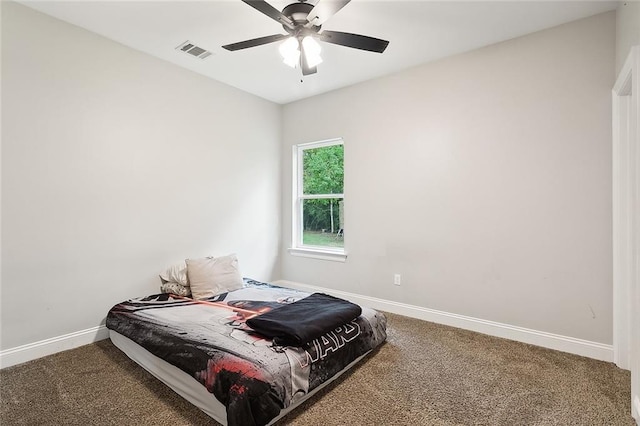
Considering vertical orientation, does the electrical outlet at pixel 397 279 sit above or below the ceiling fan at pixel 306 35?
below

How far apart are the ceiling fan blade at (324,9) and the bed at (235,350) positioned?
2052mm

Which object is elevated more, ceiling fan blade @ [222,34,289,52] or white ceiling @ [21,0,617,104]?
white ceiling @ [21,0,617,104]

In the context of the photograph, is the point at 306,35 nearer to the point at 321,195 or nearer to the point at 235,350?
the point at 235,350

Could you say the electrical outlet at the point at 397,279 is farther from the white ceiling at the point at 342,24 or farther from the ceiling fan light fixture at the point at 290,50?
the ceiling fan light fixture at the point at 290,50

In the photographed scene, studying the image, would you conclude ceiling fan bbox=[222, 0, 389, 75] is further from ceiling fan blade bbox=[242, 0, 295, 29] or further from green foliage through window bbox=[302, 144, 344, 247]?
green foliage through window bbox=[302, 144, 344, 247]

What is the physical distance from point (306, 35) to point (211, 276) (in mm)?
2417

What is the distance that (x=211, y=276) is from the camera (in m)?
3.24

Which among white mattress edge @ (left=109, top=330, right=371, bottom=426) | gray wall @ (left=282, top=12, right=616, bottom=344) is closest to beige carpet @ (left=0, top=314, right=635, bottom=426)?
white mattress edge @ (left=109, top=330, right=371, bottom=426)

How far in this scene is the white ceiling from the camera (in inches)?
94.1

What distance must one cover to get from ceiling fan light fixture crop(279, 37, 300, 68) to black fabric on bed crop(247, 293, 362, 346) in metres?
1.90

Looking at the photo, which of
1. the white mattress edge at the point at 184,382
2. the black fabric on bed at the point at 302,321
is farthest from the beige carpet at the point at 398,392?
the black fabric on bed at the point at 302,321

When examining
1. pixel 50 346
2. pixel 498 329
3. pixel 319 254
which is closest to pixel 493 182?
pixel 498 329

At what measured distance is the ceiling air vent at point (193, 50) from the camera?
9.70 ft

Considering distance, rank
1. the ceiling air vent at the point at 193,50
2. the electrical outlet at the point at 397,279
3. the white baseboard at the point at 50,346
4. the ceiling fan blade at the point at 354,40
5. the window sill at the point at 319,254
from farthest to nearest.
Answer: the window sill at the point at 319,254, the electrical outlet at the point at 397,279, the ceiling air vent at the point at 193,50, the white baseboard at the point at 50,346, the ceiling fan blade at the point at 354,40
